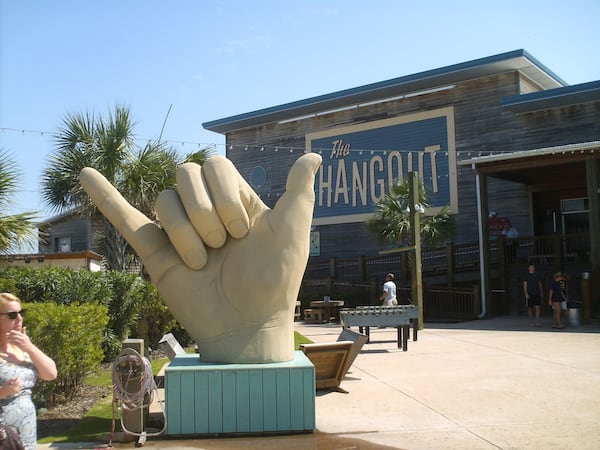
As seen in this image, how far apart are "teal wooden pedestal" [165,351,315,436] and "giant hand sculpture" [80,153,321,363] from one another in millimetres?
247

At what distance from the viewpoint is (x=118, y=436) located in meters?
5.46

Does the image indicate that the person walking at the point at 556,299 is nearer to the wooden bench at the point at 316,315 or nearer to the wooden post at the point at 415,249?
the wooden post at the point at 415,249

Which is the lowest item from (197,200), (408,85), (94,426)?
(94,426)

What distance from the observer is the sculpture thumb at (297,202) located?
583 centimetres

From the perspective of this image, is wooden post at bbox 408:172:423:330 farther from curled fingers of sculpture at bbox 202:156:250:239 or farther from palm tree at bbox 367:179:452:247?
curled fingers of sculpture at bbox 202:156:250:239

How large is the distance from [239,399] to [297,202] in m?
1.88

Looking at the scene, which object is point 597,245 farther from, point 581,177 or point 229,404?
point 229,404

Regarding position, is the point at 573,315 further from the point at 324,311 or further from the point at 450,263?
the point at 324,311

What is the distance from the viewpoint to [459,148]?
21.6m

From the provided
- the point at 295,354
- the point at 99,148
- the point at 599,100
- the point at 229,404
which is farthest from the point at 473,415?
the point at 599,100

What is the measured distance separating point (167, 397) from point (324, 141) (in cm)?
2086

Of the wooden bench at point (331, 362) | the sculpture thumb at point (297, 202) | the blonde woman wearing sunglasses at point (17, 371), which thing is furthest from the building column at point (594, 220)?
the blonde woman wearing sunglasses at point (17, 371)

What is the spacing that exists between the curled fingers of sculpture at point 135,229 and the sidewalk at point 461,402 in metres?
1.58

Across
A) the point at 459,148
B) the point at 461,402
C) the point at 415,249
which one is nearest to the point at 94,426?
the point at 461,402
